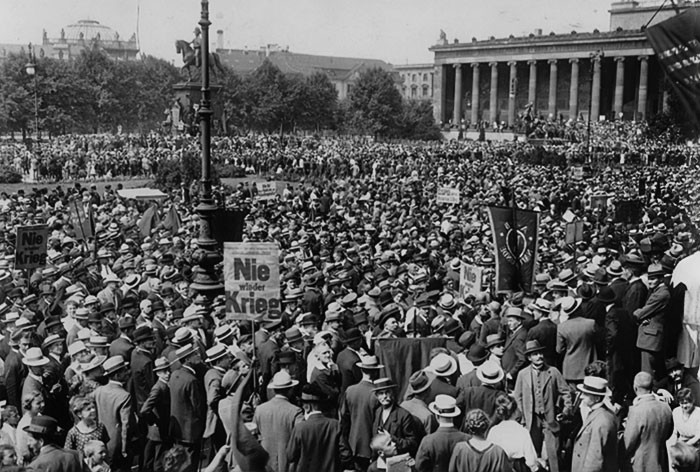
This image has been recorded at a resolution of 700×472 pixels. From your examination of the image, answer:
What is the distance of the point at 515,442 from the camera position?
680cm

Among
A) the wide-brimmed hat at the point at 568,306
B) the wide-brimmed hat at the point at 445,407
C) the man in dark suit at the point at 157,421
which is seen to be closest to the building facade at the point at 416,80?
the wide-brimmed hat at the point at 568,306

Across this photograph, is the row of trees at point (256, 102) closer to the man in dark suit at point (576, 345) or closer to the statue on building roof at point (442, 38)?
the statue on building roof at point (442, 38)

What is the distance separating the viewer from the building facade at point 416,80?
161 m

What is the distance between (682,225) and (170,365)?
51.6 feet

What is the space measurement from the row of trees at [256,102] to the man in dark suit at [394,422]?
233ft

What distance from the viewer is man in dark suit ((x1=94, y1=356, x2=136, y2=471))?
8.02 m

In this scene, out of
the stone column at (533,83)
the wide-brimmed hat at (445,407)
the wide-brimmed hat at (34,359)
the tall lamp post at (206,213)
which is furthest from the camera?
the stone column at (533,83)

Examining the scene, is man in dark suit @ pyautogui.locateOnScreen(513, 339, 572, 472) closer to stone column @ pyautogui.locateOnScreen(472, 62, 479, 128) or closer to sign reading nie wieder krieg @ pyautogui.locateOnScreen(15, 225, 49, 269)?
sign reading nie wieder krieg @ pyautogui.locateOnScreen(15, 225, 49, 269)

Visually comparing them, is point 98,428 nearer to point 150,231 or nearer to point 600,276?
point 600,276

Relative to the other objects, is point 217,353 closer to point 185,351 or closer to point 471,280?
point 185,351

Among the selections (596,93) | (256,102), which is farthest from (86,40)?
(596,93)

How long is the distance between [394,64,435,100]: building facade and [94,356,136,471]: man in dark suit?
155107 millimetres

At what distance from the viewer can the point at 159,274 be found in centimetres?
1552

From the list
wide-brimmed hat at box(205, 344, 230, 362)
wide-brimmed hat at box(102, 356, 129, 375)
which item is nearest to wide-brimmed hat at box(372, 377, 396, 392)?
wide-brimmed hat at box(205, 344, 230, 362)
